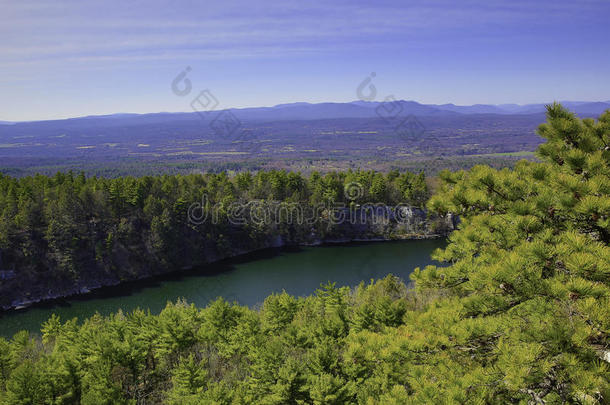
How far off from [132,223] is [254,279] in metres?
13.7

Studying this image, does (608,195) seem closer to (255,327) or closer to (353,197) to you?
(255,327)

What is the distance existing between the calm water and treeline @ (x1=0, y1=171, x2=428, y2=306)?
2.11 meters

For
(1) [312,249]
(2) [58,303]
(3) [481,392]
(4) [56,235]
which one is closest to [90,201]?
(4) [56,235]

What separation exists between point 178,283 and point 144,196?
33.4 ft

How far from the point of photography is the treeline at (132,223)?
109 ft

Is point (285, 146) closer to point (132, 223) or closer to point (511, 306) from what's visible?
point (132, 223)

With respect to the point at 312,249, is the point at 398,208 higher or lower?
higher

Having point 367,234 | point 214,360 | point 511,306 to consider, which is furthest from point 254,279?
point 511,306

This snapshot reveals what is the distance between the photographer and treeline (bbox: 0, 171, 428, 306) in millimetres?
33094

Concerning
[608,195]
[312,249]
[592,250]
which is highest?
[608,195]

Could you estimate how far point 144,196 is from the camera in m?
40.5

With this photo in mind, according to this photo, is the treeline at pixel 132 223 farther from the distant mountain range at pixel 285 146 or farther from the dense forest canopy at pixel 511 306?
the distant mountain range at pixel 285 146

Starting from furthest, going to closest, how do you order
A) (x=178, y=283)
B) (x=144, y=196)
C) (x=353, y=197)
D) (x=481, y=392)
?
1. (x=353, y=197)
2. (x=144, y=196)
3. (x=178, y=283)
4. (x=481, y=392)

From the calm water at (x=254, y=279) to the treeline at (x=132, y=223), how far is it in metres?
2.11
